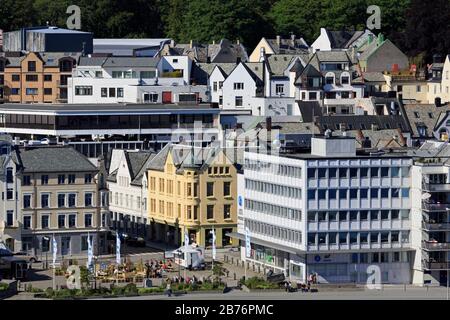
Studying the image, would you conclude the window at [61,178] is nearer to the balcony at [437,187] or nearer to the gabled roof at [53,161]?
the gabled roof at [53,161]

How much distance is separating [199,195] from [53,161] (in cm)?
645

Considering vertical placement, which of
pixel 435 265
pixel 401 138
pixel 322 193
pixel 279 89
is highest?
pixel 279 89

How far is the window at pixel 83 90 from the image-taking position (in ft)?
306

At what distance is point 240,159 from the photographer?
59281 millimetres

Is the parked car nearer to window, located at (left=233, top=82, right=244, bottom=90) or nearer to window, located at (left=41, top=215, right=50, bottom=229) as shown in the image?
window, located at (left=41, top=215, right=50, bottom=229)

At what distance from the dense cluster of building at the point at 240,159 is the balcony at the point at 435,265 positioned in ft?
0.11

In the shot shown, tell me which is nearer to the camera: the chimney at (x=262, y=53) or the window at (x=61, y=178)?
the window at (x=61, y=178)

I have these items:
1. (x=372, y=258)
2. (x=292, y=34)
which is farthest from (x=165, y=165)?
(x=292, y=34)

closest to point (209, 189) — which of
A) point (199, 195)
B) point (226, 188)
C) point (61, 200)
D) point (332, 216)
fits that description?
point (199, 195)

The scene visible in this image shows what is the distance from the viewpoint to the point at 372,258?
51.0m

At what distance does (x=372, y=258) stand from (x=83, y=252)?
37.1ft

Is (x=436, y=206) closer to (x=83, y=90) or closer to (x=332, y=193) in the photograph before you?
(x=332, y=193)

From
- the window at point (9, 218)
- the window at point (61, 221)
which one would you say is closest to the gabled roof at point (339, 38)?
the window at point (61, 221)

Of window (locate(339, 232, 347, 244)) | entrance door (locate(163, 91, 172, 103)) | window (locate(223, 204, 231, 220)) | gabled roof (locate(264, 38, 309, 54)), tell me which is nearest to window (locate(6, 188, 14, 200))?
window (locate(223, 204, 231, 220))
